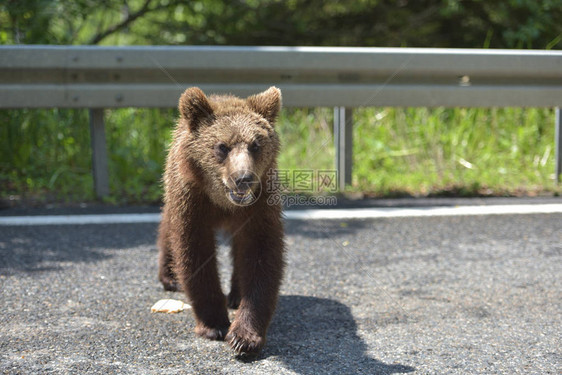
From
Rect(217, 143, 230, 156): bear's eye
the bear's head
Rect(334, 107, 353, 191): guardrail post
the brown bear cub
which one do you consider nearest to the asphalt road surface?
the brown bear cub

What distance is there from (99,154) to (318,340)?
11.4 feet

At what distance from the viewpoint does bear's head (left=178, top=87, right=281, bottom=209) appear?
317cm

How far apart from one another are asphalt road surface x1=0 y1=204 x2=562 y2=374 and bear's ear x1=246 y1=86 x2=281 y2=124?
1137mm

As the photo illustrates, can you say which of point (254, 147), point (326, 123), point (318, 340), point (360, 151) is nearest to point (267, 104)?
point (254, 147)

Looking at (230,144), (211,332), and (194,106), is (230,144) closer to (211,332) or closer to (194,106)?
(194,106)

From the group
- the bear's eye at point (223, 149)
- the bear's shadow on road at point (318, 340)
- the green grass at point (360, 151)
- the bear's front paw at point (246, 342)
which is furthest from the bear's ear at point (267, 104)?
the green grass at point (360, 151)

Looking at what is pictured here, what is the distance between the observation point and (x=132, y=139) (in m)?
6.98

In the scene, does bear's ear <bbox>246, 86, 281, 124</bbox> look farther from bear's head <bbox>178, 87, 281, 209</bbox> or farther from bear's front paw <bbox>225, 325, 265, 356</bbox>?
bear's front paw <bbox>225, 325, 265, 356</bbox>

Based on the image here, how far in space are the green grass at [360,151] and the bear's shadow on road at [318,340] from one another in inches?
107

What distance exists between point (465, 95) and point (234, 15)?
4353mm

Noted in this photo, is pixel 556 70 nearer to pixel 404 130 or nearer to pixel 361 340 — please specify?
pixel 404 130

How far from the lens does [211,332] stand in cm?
322

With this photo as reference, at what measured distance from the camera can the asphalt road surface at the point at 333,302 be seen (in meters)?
2.89

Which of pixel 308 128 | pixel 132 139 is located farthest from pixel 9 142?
pixel 308 128
